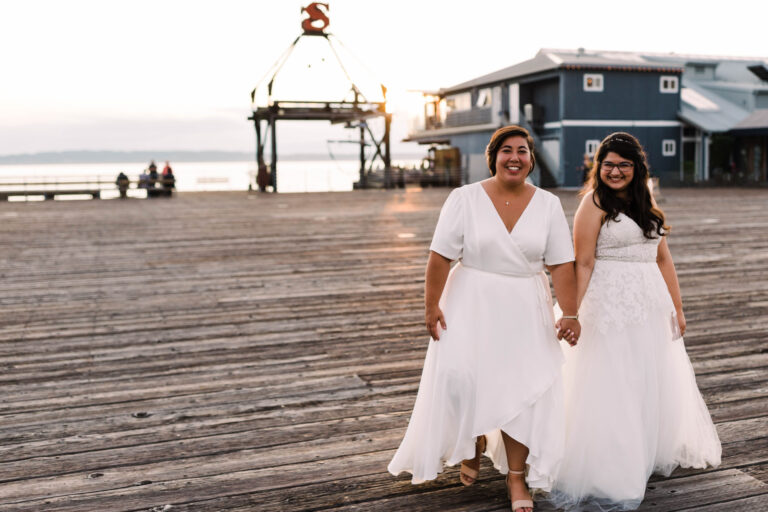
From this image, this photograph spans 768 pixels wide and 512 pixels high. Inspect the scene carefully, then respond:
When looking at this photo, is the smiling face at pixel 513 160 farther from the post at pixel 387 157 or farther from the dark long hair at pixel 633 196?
the post at pixel 387 157

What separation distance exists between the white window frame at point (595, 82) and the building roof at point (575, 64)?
0.36 m

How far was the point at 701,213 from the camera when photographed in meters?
17.3

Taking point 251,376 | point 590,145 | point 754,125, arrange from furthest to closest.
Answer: point 590,145
point 754,125
point 251,376

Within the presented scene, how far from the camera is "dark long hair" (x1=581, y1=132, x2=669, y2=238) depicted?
3.36 meters

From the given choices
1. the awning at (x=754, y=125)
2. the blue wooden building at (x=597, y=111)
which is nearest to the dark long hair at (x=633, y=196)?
the blue wooden building at (x=597, y=111)

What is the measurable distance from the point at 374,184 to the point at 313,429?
3276cm

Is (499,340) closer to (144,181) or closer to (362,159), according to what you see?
(144,181)

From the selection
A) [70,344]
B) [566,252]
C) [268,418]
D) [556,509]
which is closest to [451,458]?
[556,509]

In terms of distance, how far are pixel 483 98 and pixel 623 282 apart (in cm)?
3917

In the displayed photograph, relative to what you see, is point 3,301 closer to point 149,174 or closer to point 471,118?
point 149,174

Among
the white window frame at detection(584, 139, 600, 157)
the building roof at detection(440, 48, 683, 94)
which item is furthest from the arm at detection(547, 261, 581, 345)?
the white window frame at detection(584, 139, 600, 157)

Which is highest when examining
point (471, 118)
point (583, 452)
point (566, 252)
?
point (471, 118)

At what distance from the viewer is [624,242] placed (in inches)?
134

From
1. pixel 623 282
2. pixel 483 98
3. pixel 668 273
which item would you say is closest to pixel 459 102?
pixel 483 98
